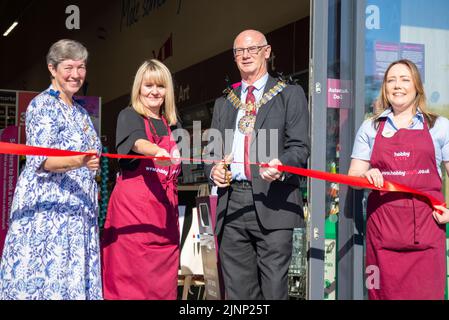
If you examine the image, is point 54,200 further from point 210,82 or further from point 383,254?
point 210,82

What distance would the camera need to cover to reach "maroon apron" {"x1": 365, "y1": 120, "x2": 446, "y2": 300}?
3.85m

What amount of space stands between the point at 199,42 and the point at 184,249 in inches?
165

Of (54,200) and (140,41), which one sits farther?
(140,41)

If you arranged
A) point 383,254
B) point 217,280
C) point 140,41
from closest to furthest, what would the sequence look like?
point 383,254 → point 217,280 → point 140,41

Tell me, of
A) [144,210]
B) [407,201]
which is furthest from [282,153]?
[144,210]

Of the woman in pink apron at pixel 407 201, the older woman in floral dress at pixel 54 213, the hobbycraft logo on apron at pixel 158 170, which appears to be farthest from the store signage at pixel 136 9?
the woman in pink apron at pixel 407 201

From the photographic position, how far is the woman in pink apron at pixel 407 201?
3859 mm

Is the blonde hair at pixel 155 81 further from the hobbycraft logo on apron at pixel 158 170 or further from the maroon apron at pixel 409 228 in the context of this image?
the maroon apron at pixel 409 228

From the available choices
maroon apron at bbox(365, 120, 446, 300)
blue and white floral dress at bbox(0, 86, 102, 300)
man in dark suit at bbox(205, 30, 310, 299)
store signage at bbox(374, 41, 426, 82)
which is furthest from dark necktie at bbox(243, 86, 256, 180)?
store signage at bbox(374, 41, 426, 82)

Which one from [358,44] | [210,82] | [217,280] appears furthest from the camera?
[210,82]

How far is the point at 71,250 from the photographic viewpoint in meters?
3.96

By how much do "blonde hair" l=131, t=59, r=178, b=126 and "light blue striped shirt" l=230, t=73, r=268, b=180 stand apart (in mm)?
424

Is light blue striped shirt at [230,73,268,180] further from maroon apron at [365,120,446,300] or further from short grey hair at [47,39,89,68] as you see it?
short grey hair at [47,39,89,68]

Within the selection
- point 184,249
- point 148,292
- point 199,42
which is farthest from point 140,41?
point 148,292
